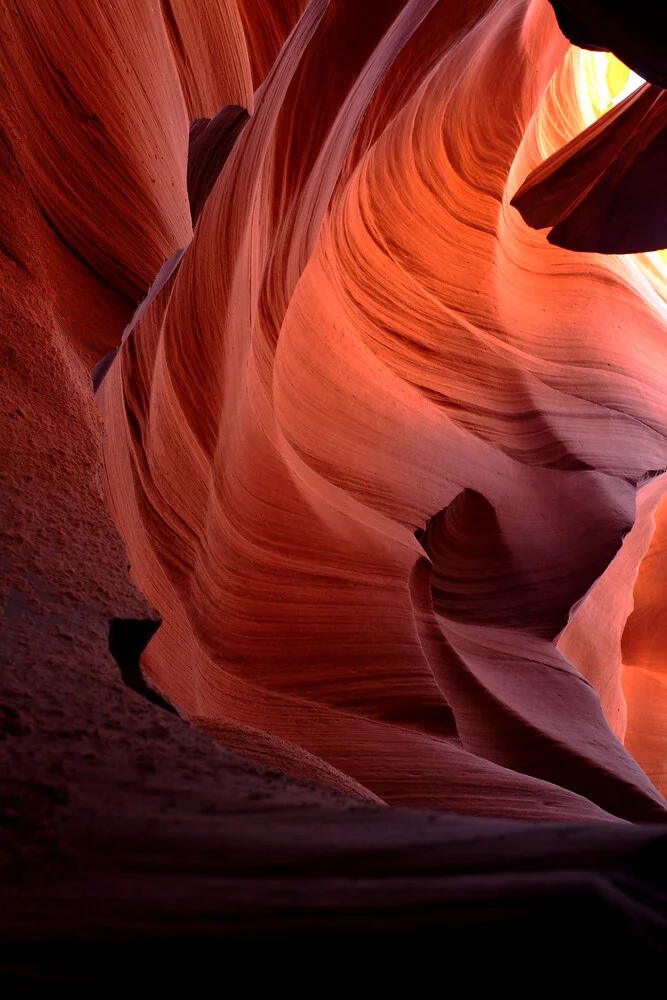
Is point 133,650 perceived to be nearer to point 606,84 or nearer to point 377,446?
point 377,446

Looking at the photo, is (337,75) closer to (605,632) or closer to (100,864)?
(100,864)

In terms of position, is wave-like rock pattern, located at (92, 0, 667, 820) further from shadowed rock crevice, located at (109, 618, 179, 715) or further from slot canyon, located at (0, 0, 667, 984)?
shadowed rock crevice, located at (109, 618, 179, 715)

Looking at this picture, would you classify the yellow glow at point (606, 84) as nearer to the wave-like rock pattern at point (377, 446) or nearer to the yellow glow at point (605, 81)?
the yellow glow at point (605, 81)

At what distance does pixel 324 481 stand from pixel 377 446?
1.65 ft

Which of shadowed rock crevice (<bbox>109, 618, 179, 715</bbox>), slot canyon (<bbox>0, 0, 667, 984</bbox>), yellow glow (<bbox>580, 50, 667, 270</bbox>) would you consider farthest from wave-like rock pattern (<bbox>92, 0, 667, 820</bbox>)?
yellow glow (<bbox>580, 50, 667, 270</bbox>)

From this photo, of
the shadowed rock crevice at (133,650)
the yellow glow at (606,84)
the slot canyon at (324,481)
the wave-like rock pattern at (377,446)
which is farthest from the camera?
the yellow glow at (606,84)

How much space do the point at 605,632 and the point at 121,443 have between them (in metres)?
6.27

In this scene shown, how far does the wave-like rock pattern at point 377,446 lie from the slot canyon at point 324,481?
0.9 inches

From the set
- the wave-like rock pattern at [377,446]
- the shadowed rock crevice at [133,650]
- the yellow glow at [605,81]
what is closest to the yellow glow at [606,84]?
the yellow glow at [605,81]

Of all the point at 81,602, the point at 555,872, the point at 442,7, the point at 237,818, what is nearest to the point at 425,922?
the point at 555,872

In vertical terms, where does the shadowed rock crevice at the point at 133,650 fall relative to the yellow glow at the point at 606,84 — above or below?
below

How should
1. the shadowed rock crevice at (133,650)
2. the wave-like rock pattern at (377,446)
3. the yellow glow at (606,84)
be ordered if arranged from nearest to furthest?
the shadowed rock crevice at (133,650)
the wave-like rock pattern at (377,446)
the yellow glow at (606,84)

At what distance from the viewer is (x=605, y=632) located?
9250 millimetres

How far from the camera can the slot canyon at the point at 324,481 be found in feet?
3.09
